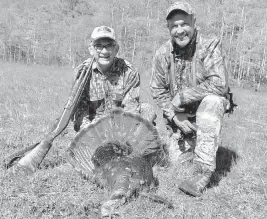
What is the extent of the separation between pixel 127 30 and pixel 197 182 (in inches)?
1530

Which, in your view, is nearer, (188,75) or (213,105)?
(213,105)

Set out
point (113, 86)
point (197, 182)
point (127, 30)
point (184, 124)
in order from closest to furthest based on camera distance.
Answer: point (197, 182)
point (184, 124)
point (113, 86)
point (127, 30)

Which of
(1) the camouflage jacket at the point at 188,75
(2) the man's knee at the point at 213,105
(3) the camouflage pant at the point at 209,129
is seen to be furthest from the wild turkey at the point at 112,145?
(1) the camouflage jacket at the point at 188,75

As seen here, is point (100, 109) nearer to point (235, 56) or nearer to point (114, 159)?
point (114, 159)

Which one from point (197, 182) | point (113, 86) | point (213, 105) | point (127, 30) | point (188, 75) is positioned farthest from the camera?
point (127, 30)

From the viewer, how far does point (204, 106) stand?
12.9 ft

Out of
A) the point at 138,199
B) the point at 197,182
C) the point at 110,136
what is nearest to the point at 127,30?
the point at 110,136

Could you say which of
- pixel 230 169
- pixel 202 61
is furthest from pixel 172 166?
pixel 202 61

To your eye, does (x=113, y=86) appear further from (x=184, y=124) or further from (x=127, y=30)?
(x=127, y=30)

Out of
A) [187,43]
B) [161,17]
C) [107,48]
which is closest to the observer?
[187,43]

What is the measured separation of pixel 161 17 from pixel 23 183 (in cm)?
4407

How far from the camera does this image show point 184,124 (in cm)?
439

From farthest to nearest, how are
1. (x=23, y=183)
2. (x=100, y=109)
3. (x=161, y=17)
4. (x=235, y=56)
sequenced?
(x=161, y=17) < (x=235, y=56) < (x=100, y=109) < (x=23, y=183)

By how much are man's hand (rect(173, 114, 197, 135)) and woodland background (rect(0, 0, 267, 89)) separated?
90.2 ft
